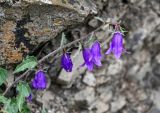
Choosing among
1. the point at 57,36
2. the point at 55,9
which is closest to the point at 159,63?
the point at 57,36

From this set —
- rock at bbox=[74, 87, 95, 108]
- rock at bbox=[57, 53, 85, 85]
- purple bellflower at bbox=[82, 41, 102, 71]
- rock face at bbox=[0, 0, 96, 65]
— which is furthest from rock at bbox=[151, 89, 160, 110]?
rock face at bbox=[0, 0, 96, 65]

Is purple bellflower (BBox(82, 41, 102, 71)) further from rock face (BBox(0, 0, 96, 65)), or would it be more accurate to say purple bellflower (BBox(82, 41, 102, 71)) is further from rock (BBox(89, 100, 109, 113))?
rock (BBox(89, 100, 109, 113))

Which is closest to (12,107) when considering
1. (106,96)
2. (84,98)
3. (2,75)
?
(2,75)

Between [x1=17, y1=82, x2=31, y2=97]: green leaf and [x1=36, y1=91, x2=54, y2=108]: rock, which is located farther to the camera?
[x1=36, y1=91, x2=54, y2=108]: rock

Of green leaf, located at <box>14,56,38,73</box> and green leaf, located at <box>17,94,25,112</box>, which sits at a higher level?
green leaf, located at <box>14,56,38,73</box>

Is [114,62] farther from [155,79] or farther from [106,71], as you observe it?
[155,79]

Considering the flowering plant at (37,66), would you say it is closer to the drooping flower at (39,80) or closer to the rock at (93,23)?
the drooping flower at (39,80)

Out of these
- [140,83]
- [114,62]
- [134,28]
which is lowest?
[140,83]

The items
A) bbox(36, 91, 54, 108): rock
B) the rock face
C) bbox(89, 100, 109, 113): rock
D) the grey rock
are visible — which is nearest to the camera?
the rock face
